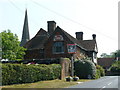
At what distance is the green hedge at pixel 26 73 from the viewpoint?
19564mm

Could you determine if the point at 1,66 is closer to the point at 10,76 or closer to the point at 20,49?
the point at 10,76

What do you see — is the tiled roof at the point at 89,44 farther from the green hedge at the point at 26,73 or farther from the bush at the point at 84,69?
the green hedge at the point at 26,73

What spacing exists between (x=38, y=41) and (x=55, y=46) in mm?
8096

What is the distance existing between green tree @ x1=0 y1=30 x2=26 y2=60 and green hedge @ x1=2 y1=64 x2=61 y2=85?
2806 centimetres

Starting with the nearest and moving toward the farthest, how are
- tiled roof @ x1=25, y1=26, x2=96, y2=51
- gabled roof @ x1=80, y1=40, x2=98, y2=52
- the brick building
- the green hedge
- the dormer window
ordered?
the green hedge → the brick building → the dormer window → tiled roof @ x1=25, y1=26, x2=96, y2=51 → gabled roof @ x1=80, y1=40, x2=98, y2=52

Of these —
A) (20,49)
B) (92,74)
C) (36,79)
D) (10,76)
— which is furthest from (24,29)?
(10,76)

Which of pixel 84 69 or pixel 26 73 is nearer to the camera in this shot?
pixel 26 73

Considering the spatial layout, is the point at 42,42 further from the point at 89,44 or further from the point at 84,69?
the point at 84,69

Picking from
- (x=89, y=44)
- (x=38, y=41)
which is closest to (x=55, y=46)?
(x=38, y=41)

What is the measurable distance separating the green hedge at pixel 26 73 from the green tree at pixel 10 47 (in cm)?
2806

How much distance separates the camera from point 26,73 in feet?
75.9

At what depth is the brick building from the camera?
4556 cm

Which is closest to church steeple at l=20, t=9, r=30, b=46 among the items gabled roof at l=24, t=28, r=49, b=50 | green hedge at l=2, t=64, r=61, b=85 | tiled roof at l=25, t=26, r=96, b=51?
tiled roof at l=25, t=26, r=96, b=51

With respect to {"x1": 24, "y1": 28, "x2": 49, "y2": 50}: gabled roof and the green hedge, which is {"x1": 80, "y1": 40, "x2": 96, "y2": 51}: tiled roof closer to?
{"x1": 24, "y1": 28, "x2": 49, "y2": 50}: gabled roof
